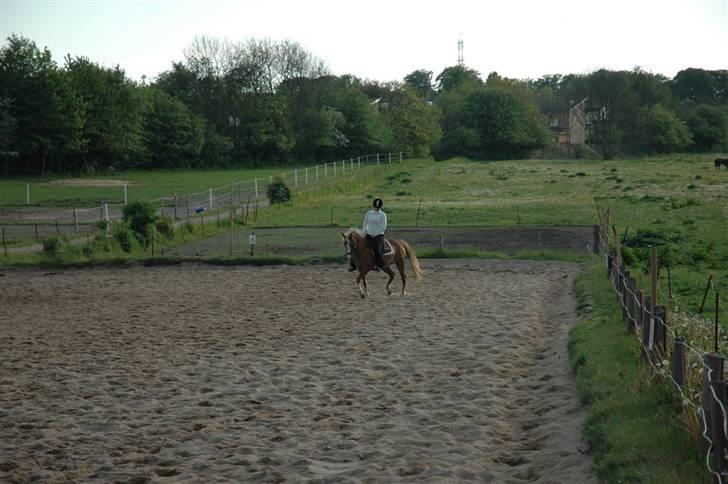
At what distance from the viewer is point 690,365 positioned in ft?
27.7

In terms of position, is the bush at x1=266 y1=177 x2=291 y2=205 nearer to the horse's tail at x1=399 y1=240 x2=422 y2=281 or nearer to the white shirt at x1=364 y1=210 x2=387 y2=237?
the horse's tail at x1=399 y1=240 x2=422 y2=281

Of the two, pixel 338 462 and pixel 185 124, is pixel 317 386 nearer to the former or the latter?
pixel 338 462

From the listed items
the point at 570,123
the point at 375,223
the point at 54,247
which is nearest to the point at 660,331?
the point at 375,223

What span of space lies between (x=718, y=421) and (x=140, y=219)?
2372 cm

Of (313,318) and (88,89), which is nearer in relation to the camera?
(313,318)

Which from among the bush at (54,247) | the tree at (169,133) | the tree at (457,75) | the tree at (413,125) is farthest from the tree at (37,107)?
the tree at (457,75)

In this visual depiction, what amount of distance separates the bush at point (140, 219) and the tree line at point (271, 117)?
3536 centimetres

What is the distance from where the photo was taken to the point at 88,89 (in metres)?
67.5

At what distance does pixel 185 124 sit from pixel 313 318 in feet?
206

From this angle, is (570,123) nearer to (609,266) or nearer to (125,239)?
(125,239)

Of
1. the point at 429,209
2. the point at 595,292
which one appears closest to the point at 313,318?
the point at 595,292

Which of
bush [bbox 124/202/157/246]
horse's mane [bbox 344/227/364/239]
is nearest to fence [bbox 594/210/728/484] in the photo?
horse's mane [bbox 344/227/364/239]

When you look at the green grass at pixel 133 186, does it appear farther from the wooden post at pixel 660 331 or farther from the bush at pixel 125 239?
the wooden post at pixel 660 331

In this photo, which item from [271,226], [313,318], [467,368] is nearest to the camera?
[467,368]
